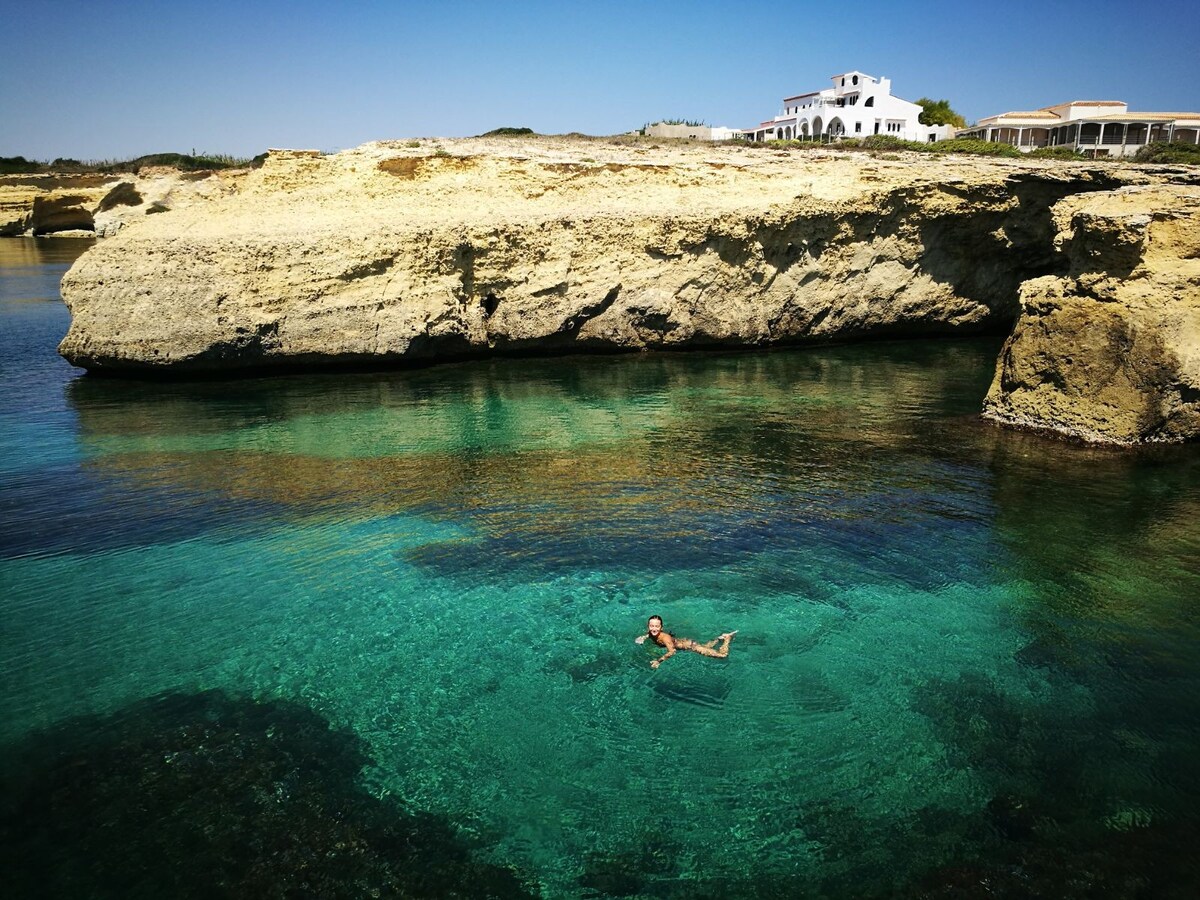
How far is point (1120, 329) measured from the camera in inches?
642

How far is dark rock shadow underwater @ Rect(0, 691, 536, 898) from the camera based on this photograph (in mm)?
6309

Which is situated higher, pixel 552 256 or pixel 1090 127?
pixel 1090 127

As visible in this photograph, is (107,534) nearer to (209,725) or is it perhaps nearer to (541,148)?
(209,725)

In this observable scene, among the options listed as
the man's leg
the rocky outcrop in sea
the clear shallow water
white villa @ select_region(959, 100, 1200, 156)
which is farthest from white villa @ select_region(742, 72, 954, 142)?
the man's leg

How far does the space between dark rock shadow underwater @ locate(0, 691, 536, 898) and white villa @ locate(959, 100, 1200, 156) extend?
175 feet

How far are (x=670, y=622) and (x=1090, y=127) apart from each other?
57.8m

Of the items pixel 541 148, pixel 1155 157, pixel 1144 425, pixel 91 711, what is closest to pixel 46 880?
pixel 91 711

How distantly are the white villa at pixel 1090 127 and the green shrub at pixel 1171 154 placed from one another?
14.0 m

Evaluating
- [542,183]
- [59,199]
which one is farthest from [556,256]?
[59,199]

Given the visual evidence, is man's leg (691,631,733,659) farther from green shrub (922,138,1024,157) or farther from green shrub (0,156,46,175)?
green shrub (0,156,46,175)

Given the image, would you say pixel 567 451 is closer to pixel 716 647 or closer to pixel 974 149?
pixel 716 647

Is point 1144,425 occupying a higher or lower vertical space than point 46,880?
higher

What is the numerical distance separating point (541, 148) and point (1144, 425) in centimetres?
2061

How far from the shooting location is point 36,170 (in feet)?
281
